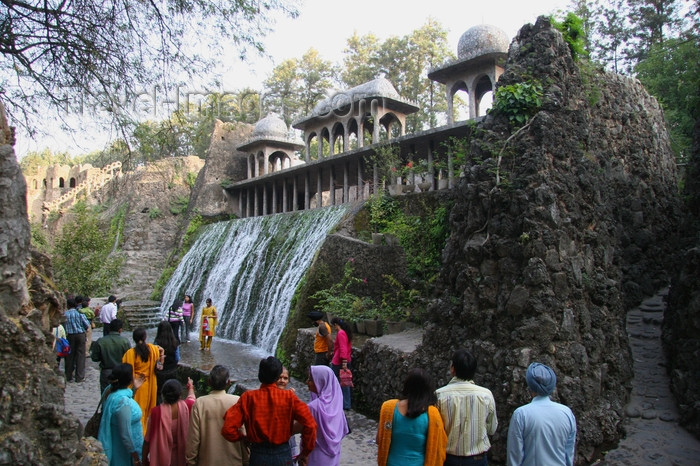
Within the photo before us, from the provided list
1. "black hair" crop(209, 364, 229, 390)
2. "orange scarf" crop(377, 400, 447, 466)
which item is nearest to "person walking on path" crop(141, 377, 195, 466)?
"black hair" crop(209, 364, 229, 390)

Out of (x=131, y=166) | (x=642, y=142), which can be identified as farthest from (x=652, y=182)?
(x=131, y=166)

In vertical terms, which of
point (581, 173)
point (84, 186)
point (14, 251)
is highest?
point (84, 186)

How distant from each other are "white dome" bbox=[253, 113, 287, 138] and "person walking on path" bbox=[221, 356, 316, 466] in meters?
20.5

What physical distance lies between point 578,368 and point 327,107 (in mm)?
16288

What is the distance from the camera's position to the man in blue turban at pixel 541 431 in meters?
3.03

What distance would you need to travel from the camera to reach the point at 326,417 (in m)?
3.66

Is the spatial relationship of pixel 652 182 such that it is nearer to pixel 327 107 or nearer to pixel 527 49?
pixel 527 49

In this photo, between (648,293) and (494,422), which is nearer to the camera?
(494,422)

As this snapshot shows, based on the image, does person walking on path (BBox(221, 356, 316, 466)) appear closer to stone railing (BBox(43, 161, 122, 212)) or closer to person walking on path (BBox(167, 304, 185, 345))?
person walking on path (BBox(167, 304, 185, 345))

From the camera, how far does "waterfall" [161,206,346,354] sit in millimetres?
12352

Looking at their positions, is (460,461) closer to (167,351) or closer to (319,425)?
(319,425)

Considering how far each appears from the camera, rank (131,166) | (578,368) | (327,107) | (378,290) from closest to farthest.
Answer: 1. (578,368)
2. (131,166)
3. (378,290)
4. (327,107)

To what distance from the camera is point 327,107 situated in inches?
778

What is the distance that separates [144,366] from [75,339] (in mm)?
4490
